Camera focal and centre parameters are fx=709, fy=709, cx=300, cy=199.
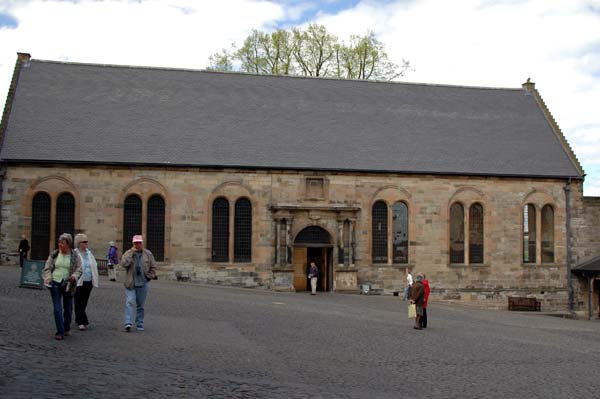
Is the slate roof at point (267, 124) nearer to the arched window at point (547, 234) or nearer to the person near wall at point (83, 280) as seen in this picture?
the arched window at point (547, 234)

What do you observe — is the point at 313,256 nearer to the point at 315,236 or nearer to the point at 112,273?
the point at 315,236

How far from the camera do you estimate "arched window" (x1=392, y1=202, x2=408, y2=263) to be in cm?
3541

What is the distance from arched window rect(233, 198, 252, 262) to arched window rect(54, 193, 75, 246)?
24.3 feet

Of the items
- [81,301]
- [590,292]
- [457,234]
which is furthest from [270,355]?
[590,292]

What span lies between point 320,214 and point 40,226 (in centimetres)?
1289

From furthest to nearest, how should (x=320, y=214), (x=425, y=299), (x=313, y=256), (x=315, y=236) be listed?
(x=313, y=256) < (x=315, y=236) < (x=320, y=214) < (x=425, y=299)

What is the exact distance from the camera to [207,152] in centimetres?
3378

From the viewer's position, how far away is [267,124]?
119 feet

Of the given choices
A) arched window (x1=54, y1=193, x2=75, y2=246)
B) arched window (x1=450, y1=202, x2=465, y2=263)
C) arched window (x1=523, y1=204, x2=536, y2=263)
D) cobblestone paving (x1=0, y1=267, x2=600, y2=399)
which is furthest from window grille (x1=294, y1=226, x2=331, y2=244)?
cobblestone paving (x1=0, y1=267, x2=600, y2=399)

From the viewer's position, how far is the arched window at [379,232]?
116 feet

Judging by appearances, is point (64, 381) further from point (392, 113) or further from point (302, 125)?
point (392, 113)

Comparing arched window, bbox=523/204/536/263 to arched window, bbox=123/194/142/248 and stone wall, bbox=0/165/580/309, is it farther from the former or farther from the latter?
arched window, bbox=123/194/142/248

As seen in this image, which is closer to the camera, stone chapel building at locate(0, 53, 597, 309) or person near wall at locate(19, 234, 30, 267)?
person near wall at locate(19, 234, 30, 267)

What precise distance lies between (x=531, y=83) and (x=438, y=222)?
43.0 ft
